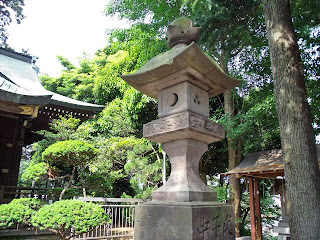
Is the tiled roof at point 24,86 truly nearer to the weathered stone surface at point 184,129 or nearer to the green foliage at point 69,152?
the green foliage at point 69,152

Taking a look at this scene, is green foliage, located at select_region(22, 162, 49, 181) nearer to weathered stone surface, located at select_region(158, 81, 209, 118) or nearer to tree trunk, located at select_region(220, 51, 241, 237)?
weathered stone surface, located at select_region(158, 81, 209, 118)

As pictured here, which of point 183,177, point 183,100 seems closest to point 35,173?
point 183,177

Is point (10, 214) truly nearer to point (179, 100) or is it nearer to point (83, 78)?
point (179, 100)

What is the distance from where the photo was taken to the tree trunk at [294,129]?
357 centimetres

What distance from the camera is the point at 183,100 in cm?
297

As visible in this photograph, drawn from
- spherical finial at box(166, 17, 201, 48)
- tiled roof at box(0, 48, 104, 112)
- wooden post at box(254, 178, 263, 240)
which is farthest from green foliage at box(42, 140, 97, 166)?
wooden post at box(254, 178, 263, 240)

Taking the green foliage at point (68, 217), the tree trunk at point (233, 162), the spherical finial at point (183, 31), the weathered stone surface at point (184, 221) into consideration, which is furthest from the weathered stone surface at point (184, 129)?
the tree trunk at point (233, 162)

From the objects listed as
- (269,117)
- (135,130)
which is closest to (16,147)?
(135,130)

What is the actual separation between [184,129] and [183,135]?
142 millimetres

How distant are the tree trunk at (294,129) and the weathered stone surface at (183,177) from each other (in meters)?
1.56

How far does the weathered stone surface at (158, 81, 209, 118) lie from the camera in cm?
297

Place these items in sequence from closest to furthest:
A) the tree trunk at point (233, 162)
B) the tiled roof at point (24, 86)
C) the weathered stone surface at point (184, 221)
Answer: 1. the weathered stone surface at point (184, 221)
2. the tiled roof at point (24, 86)
3. the tree trunk at point (233, 162)

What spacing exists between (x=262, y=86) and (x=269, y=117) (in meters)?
1.58

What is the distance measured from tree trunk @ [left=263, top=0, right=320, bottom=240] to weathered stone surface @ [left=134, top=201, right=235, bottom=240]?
4.44ft
